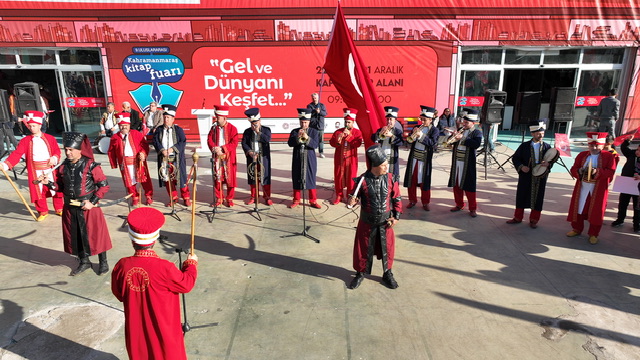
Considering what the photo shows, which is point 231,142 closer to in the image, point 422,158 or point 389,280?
point 422,158

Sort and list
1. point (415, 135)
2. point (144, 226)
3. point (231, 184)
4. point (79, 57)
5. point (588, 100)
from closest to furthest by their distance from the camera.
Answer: point (144, 226)
point (415, 135)
point (231, 184)
point (79, 57)
point (588, 100)

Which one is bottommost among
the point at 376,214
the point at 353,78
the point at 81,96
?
the point at 376,214

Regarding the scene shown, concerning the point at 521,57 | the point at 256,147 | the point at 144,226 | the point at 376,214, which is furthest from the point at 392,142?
the point at 521,57

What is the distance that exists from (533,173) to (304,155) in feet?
13.1

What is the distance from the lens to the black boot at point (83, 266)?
211 inches

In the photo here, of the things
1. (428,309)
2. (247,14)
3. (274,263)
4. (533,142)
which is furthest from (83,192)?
(247,14)

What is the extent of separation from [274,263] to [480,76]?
11.5 meters

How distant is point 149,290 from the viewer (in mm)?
3018

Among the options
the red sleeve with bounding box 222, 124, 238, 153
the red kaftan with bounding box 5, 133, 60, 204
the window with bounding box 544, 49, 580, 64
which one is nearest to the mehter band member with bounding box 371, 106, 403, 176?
the red sleeve with bounding box 222, 124, 238, 153

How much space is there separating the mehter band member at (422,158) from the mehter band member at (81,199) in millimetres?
5230

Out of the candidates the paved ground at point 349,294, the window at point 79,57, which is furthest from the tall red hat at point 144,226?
the window at point 79,57

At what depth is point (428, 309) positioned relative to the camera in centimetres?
461

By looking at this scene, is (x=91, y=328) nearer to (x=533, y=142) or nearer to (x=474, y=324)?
(x=474, y=324)

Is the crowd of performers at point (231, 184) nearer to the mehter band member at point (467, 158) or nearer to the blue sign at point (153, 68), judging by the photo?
the mehter band member at point (467, 158)
